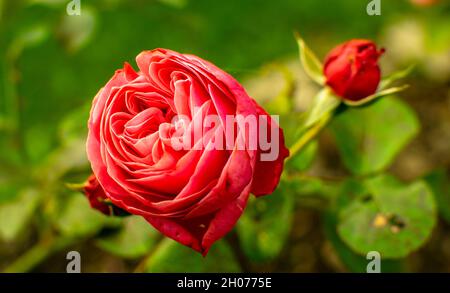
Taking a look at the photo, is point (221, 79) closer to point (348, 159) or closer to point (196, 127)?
point (196, 127)

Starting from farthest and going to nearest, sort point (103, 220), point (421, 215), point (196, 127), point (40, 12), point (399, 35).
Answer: point (399, 35) → point (40, 12) → point (103, 220) → point (421, 215) → point (196, 127)

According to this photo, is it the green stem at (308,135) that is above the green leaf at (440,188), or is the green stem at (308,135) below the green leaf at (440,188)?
above

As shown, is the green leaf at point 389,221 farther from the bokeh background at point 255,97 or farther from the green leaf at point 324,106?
the green leaf at point 324,106

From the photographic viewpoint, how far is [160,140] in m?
0.58

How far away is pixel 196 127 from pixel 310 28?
3.64 ft

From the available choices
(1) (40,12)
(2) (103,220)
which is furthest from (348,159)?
(1) (40,12)

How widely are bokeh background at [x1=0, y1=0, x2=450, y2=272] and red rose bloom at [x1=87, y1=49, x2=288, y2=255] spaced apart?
0.11 meters

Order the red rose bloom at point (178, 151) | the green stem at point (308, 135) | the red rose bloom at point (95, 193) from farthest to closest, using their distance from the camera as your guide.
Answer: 1. the green stem at point (308, 135)
2. the red rose bloom at point (95, 193)
3. the red rose bloom at point (178, 151)

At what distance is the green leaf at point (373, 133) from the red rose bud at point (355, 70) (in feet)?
0.73

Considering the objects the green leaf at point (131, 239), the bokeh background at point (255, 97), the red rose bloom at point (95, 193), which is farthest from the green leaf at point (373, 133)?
the red rose bloom at point (95, 193)

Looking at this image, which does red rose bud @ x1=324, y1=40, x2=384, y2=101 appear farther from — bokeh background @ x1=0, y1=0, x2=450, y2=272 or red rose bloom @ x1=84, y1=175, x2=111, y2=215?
red rose bloom @ x1=84, y1=175, x2=111, y2=215

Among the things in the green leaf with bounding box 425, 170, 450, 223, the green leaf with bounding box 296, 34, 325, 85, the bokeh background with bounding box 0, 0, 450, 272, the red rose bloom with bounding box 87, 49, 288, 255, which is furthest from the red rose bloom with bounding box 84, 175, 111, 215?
the green leaf with bounding box 425, 170, 450, 223

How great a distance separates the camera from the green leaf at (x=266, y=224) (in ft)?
2.77

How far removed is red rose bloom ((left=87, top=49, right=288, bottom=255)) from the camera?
1.82 ft
